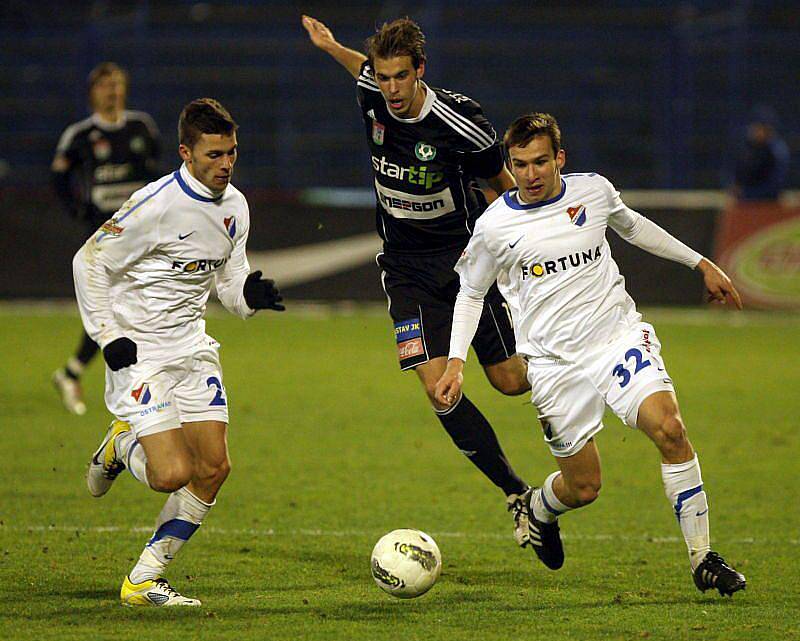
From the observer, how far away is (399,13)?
69.2 feet

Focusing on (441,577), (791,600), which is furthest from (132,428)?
(791,600)

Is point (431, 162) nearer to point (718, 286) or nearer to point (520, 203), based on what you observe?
point (520, 203)

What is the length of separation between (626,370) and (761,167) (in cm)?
1436

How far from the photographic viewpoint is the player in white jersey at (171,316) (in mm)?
5625

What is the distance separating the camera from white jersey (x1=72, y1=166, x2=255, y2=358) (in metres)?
5.74

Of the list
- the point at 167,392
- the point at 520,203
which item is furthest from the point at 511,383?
the point at 167,392

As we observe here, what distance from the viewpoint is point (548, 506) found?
612cm

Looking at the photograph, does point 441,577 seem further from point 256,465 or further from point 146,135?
point 146,135

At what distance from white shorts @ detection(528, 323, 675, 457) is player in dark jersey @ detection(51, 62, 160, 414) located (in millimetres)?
5582

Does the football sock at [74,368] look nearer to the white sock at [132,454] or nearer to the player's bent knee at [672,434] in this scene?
the white sock at [132,454]

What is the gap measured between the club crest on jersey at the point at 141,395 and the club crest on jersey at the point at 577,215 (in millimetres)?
1958

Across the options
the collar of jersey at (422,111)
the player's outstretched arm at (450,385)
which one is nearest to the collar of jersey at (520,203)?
the player's outstretched arm at (450,385)

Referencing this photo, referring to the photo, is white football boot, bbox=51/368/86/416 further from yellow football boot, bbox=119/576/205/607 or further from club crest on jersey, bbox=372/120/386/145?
yellow football boot, bbox=119/576/205/607

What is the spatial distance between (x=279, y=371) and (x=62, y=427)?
339 centimetres
